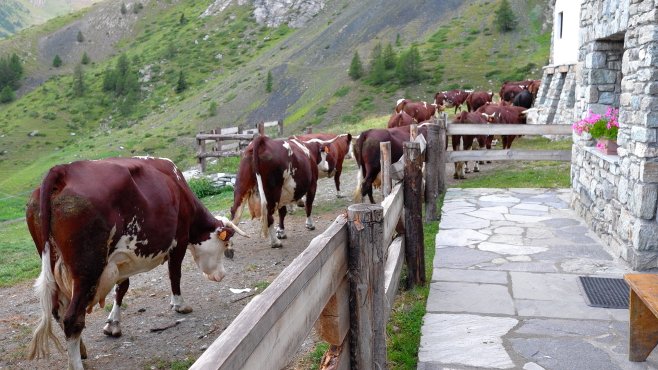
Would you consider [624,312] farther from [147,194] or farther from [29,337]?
[29,337]

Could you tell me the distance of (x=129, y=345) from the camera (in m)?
5.15

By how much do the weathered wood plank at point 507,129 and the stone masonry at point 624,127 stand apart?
8.19 feet

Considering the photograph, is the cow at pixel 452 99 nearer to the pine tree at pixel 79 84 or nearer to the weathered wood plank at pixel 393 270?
the weathered wood plank at pixel 393 270

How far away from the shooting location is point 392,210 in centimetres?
472

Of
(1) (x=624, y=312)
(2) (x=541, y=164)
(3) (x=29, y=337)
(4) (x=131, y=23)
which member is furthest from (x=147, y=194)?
(4) (x=131, y=23)

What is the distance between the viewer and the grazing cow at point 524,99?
22859 mm

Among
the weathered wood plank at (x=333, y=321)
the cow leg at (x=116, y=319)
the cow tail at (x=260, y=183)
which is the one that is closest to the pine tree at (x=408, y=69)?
the cow tail at (x=260, y=183)

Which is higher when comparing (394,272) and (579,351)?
(394,272)

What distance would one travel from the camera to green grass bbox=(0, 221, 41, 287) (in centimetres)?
782

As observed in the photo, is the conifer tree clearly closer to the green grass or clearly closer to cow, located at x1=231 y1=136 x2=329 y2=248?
the green grass

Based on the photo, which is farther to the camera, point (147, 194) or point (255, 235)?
point (255, 235)

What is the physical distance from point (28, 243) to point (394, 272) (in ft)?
28.5

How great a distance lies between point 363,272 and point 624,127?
15.3ft

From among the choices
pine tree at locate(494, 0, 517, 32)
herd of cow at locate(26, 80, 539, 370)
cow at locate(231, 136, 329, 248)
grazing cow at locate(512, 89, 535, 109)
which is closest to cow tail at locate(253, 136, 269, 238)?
cow at locate(231, 136, 329, 248)
